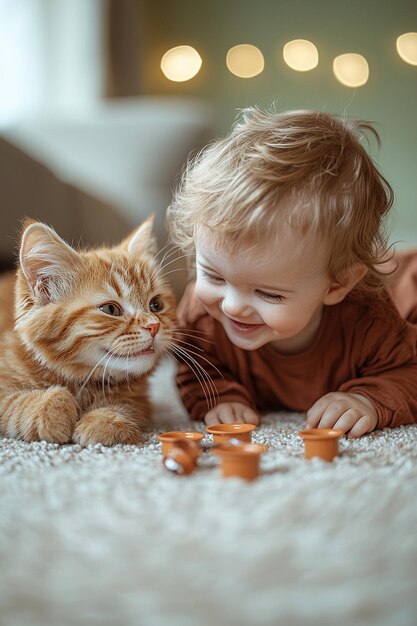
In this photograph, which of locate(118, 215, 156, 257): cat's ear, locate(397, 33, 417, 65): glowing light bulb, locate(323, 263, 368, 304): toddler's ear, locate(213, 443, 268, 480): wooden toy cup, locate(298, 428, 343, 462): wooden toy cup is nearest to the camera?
locate(213, 443, 268, 480): wooden toy cup

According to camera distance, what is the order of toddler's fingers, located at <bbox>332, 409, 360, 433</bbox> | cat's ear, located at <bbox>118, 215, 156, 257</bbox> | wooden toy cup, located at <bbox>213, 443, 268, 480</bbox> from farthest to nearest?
cat's ear, located at <bbox>118, 215, 156, 257</bbox> → toddler's fingers, located at <bbox>332, 409, 360, 433</bbox> → wooden toy cup, located at <bbox>213, 443, 268, 480</bbox>

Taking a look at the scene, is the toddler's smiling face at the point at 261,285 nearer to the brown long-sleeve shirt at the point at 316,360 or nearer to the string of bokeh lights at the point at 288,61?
the brown long-sleeve shirt at the point at 316,360

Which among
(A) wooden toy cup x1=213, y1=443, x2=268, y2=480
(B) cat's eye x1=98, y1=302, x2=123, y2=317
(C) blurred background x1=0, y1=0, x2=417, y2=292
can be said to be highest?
(C) blurred background x1=0, y1=0, x2=417, y2=292

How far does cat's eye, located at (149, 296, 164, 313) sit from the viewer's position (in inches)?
49.5

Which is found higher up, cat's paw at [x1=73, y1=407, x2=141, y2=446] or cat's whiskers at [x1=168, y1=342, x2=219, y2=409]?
cat's whiskers at [x1=168, y1=342, x2=219, y2=409]

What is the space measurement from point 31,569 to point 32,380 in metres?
0.58

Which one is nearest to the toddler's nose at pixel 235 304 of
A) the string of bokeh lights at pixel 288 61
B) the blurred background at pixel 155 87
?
the blurred background at pixel 155 87

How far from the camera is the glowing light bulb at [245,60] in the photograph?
141 inches

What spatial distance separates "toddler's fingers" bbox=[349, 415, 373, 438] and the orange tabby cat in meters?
0.38

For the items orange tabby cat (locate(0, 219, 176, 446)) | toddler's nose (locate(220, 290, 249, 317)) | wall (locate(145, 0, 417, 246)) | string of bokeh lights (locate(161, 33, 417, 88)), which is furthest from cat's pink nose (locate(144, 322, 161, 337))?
string of bokeh lights (locate(161, 33, 417, 88))

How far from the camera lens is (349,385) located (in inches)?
53.2

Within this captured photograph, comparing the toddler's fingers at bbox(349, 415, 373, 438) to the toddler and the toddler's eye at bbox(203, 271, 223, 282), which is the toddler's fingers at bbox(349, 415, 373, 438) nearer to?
the toddler

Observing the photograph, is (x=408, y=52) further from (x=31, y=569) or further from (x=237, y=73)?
(x=31, y=569)

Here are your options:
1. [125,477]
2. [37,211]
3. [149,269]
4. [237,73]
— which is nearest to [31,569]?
[125,477]
